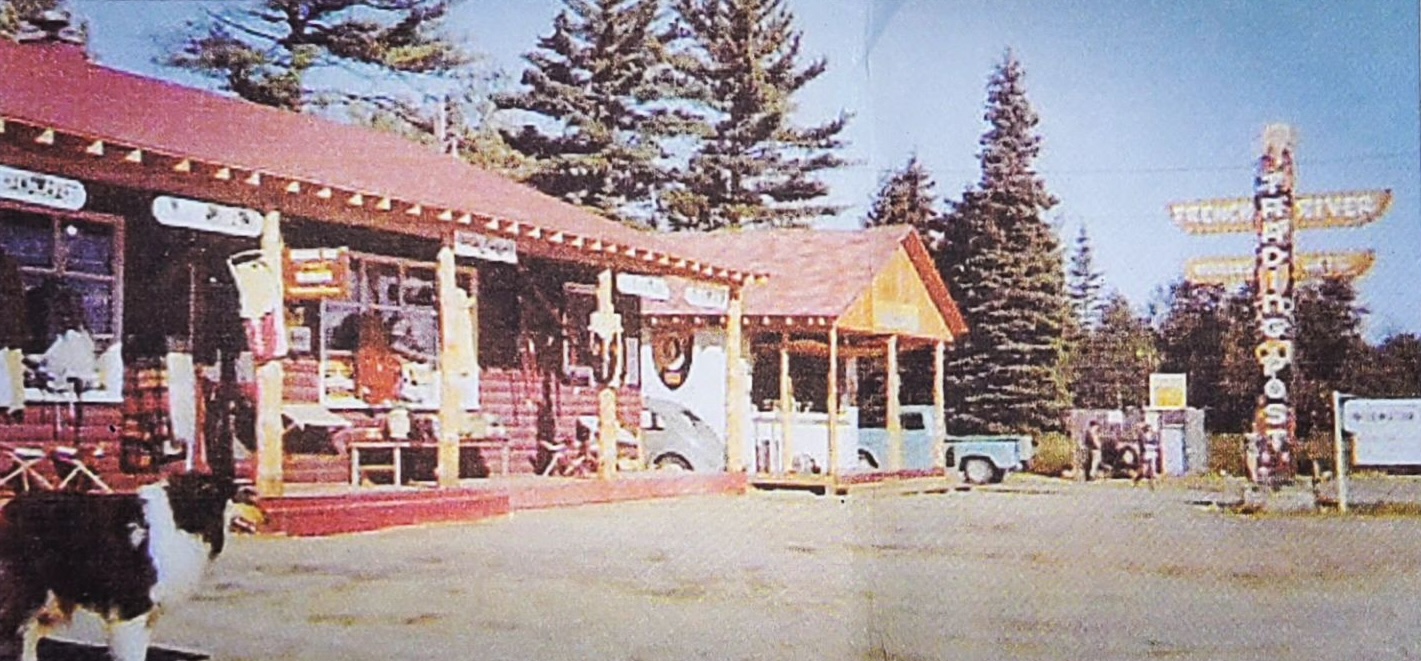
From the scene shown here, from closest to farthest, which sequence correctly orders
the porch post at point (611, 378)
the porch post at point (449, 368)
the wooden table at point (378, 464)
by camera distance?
the wooden table at point (378, 464) < the porch post at point (449, 368) < the porch post at point (611, 378)

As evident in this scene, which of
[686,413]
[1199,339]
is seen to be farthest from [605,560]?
[1199,339]

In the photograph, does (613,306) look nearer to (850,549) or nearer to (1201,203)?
(850,549)

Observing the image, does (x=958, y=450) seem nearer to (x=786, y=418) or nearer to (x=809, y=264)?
(x=786, y=418)

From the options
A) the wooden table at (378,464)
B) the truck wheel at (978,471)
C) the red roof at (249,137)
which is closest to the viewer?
the red roof at (249,137)

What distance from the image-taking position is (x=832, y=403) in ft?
15.6

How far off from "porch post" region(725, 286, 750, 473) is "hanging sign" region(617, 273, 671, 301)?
201 mm

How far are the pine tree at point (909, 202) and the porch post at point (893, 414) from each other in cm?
32

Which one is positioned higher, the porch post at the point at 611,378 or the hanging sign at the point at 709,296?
the hanging sign at the point at 709,296

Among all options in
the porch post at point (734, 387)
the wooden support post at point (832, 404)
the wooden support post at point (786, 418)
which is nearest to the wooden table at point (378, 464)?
the porch post at point (734, 387)

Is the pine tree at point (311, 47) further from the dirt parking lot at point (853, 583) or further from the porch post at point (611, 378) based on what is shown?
the dirt parking lot at point (853, 583)

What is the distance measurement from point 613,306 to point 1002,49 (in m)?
A: 1.32

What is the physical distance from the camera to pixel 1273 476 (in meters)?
4.64

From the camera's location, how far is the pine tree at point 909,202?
473 cm

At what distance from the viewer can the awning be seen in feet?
13.7
